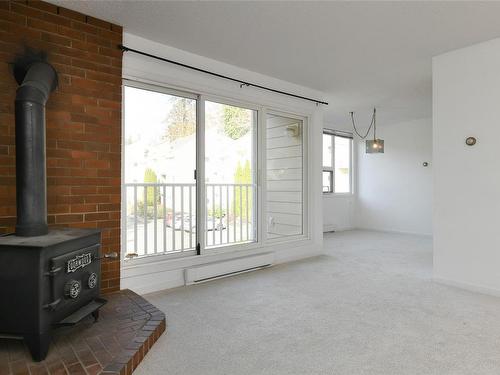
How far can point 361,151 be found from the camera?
8.02 m

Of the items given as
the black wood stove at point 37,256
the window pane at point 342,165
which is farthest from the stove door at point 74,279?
the window pane at point 342,165

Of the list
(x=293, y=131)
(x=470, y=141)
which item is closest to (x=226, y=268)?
(x=293, y=131)

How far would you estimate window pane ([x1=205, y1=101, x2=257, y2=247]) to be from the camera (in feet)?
13.3

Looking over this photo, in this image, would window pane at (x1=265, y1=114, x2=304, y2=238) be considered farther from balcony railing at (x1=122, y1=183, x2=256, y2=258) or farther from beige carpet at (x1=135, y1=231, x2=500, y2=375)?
beige carpet at (x1=135, y1=231, x2=500, y2=375)

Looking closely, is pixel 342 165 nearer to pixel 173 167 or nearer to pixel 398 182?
pixel 398 182

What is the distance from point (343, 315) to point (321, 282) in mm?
891

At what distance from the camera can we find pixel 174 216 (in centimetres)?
366

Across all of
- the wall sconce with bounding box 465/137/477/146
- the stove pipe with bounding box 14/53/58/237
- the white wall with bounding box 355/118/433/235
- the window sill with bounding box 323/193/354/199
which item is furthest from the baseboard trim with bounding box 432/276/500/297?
the window sill with bounding box 323/193/354/199

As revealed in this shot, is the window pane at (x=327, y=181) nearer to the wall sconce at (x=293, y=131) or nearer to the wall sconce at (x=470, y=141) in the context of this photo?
the wall sconce at (x=293, y=131)

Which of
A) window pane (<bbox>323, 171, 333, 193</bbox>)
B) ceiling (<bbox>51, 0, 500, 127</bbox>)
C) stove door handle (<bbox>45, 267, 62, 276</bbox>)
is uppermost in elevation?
ceiling (<bbox>51, 0, 500, 127</bbox>)

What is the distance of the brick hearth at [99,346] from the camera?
1.68 meters

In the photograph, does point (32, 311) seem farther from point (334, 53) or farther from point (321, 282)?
point (334, 53)

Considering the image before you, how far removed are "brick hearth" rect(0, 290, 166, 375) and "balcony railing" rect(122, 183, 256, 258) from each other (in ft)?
3.07

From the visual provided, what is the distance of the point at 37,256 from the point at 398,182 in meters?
7.18
